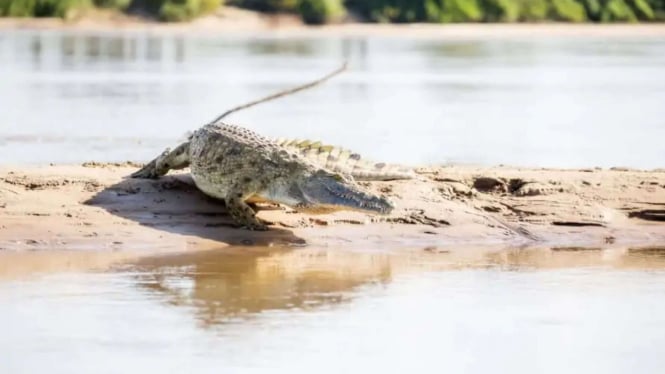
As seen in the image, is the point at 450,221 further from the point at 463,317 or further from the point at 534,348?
the point at 534,348

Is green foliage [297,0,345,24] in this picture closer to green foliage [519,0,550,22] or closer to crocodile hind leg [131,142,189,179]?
green foliage [519,0,550,22]

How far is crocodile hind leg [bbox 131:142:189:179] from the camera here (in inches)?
484

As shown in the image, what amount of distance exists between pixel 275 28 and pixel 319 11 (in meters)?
1.71

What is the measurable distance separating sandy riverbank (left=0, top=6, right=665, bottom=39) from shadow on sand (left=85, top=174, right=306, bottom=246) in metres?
42.8

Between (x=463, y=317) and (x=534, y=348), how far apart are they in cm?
85

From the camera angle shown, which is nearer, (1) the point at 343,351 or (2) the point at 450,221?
(1) the point at 343,351

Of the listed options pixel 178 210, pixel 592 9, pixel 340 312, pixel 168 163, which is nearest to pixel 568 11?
pixel 592 9

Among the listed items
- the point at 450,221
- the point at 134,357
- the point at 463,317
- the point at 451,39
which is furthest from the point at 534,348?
the point at 451,39

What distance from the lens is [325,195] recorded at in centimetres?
1151

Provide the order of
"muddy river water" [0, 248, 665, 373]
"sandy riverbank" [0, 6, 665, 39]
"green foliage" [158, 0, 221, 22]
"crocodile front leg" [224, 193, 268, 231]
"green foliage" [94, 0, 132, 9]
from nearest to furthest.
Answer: "muddy river water" [0, 248, 665, 373] → "crocodile front leg" [224, 193, 268, 231] → "sandy riverbank" [0, 6, 665, 39] → "green foliage" [94, 0, 132, 9] → "green foliage" [158, 0, 221, 22]

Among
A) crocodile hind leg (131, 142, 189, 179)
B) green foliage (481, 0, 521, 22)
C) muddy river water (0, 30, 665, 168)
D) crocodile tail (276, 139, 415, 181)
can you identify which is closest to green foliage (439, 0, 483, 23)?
green foliage (481, 0, 521, 22)

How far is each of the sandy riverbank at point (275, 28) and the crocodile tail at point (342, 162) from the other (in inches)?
1661

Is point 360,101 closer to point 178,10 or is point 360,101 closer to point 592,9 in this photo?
point 178,10

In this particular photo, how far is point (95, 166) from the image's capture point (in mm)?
13219
